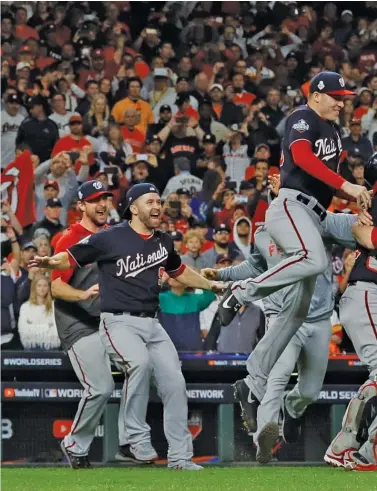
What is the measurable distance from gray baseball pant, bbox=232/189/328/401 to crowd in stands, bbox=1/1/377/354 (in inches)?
108

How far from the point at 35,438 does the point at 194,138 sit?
6.99 meters

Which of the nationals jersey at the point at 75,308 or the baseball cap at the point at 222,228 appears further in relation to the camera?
the baseball cap at the point at 222,228

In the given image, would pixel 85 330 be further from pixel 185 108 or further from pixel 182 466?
pixel 185 108

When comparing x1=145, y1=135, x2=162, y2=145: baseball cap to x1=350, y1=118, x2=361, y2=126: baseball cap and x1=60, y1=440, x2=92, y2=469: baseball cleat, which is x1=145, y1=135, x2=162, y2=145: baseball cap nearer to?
x1=350, y1=118, x2=361, y2=126: baseball cap

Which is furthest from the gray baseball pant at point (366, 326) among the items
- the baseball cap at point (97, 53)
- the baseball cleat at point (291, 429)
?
the baseball cap at point (97, 53)

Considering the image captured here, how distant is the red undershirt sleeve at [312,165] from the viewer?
7.64m

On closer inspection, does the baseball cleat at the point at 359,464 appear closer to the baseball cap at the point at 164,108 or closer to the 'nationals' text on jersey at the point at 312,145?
the 'nationals' text on jersey at the point at 312,145

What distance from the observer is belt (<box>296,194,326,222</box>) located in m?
7.99

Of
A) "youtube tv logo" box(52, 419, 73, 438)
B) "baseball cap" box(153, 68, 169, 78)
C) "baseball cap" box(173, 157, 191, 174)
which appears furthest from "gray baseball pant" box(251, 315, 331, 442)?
"baseball cap" box(153, 68, 169, 78)

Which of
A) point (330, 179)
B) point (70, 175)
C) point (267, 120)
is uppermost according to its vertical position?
point (267, 120)

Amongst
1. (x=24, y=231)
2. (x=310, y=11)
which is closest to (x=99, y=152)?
(x=24, y=231)

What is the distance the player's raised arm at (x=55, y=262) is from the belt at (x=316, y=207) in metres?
1.75

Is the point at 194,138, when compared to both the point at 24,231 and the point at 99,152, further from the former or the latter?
the point at 24,231

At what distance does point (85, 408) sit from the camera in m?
8.96
